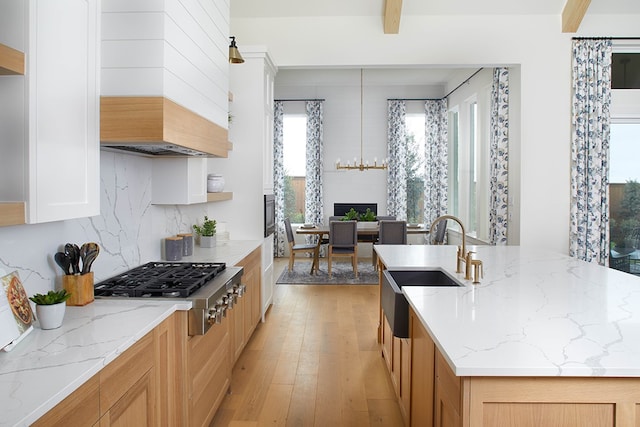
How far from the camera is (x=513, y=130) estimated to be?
17.4 feet

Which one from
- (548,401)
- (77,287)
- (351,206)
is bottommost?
(548,401)

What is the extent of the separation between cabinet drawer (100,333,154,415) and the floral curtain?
477cm

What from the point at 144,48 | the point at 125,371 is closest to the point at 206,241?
the point at 144,48

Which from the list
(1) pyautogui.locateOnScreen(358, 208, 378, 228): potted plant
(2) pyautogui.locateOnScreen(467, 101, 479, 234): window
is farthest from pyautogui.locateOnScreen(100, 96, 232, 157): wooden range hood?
(2) pyautogui.locateOnScreen(467, 101, 479, 234): window

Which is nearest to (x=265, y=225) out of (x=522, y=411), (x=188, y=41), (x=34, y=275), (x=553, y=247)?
(x=188, y=41)

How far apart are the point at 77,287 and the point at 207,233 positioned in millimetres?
2051

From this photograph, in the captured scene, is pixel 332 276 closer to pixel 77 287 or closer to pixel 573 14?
pixel 573 14

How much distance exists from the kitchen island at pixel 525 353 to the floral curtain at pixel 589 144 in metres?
2.85

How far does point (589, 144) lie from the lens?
16.4 ft

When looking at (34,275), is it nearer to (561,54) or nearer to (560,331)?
(560,331)

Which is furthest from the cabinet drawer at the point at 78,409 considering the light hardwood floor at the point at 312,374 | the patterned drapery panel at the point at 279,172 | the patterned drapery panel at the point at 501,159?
the patterned drapery panel at the point at 279,172

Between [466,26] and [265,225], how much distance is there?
3.11m

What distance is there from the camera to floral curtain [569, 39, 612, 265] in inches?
195

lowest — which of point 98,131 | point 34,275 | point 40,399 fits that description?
point 40,399
